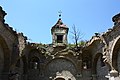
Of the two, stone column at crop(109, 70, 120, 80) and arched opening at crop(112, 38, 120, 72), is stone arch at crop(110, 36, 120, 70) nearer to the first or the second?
arched opening at crop(112, 38, 120, 72)

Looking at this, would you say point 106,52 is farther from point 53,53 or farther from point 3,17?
point 3,17

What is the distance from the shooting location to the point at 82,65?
78.8 feet

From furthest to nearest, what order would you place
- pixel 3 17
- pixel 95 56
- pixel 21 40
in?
pixel 95 56 < pixel 21 40 < pixel 3 17

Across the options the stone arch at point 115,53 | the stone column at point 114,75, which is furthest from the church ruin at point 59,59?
the stone column at point 114,75

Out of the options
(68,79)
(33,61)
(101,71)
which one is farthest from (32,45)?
(101,71)

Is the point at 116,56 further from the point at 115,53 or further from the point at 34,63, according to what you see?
the point at 34,63

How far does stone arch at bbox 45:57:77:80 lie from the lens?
933 inches

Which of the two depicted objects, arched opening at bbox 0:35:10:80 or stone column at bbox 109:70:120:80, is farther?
arched opening at bbox 0:35:10:80

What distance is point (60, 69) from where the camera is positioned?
2392 centimetres

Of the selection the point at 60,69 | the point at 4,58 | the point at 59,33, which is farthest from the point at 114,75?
the point at 59,33

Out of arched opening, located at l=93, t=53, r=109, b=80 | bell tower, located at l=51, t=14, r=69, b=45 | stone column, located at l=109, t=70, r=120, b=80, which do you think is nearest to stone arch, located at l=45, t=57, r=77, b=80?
arched opening, located at l=93, t=53, r=109, b=80

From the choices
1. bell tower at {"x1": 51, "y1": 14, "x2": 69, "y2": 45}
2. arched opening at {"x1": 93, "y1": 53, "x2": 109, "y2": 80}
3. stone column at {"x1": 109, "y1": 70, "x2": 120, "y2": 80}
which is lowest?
stone column at {"x1": 109, "y1": 70, "x2": 120, "y2": 80}

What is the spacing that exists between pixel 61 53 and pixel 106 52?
5.21m

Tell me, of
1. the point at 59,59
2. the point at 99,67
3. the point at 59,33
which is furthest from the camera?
the point at 59,33
